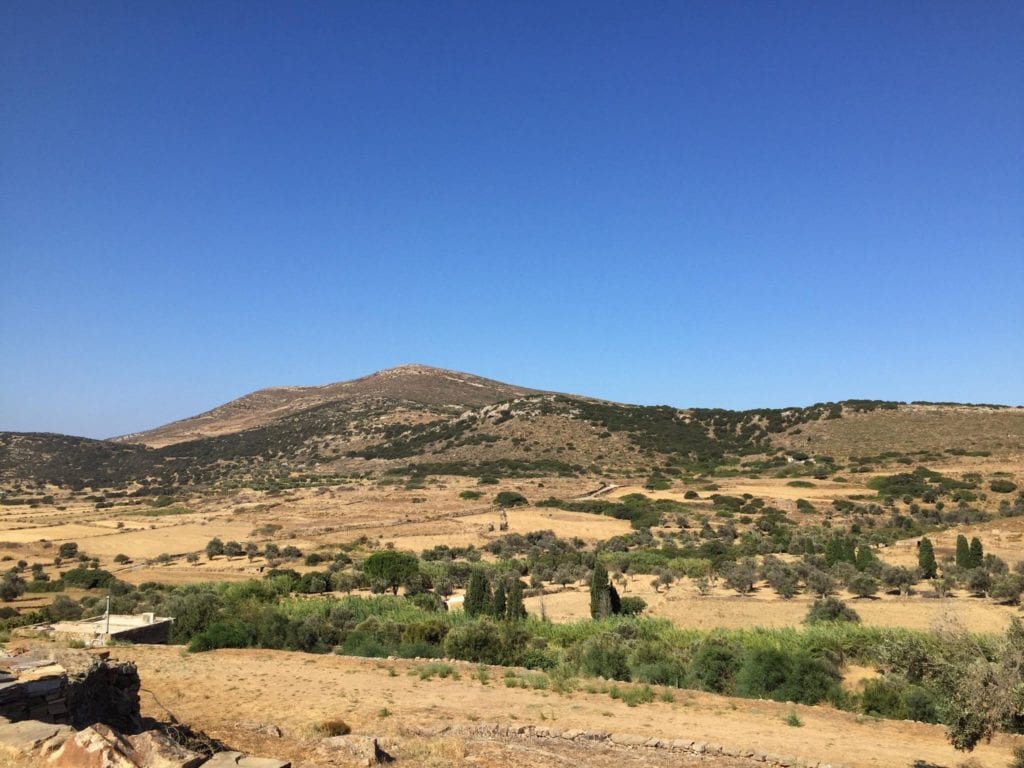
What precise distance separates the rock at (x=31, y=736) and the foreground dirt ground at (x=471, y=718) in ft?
10.8

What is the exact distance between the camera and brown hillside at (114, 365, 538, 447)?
152 m

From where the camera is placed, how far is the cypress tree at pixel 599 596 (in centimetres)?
2452

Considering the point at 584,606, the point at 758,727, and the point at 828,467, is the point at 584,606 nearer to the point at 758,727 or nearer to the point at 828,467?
the point at 758,727

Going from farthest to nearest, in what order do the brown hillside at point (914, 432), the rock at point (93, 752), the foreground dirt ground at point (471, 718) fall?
the brown hillside at point (914, 432)
the foreground dirt ground at point (471, 718)
the rock at point (93, 752)

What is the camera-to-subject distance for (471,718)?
45.1ft

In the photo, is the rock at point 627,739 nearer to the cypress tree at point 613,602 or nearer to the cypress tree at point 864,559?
the cypress tree at point 613,602

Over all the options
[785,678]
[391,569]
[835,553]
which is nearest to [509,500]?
[391,569]

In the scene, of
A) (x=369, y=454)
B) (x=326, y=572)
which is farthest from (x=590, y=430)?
(x=326, y=572)

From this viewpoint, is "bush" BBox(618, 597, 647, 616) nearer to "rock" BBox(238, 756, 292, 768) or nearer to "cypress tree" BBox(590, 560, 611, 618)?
"cypress tree" BBox(590, 560, 611, 618)

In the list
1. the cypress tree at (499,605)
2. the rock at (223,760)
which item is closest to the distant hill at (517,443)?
the cypress tree at (499,605)

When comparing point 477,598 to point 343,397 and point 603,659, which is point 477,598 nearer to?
point 603,659

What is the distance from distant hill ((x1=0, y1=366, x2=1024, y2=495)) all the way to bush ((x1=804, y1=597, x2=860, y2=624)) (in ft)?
169

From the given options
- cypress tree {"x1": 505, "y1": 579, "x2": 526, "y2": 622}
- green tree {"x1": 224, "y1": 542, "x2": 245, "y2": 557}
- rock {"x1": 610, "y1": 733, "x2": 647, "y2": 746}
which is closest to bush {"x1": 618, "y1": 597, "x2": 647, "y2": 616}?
cypress tree {"x1": 505, "y1": 579, "x2": 526, "y2": 622}

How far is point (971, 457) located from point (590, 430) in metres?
46.4
